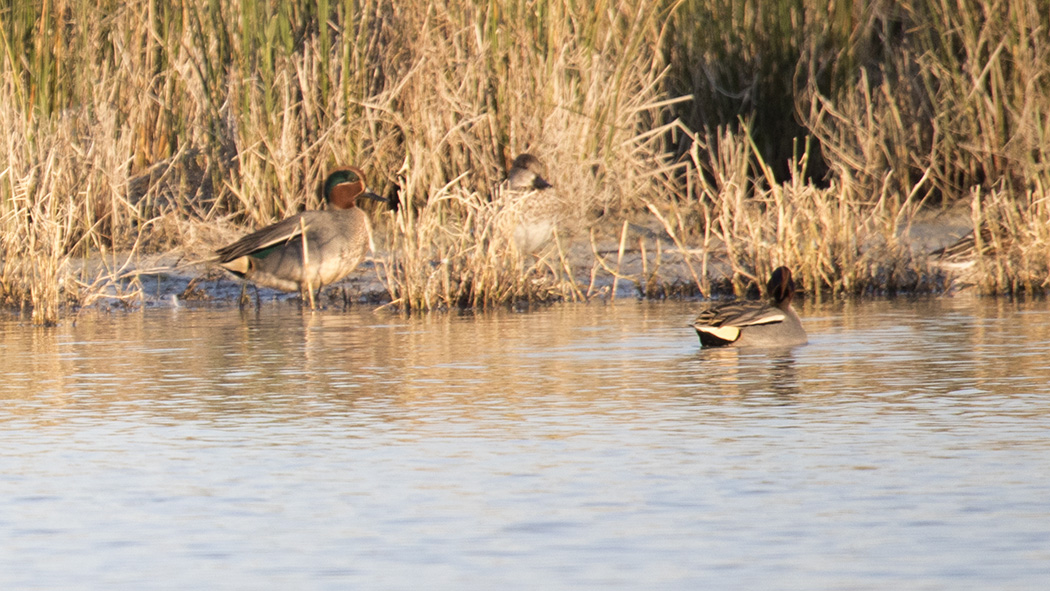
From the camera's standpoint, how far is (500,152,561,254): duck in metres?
11.1

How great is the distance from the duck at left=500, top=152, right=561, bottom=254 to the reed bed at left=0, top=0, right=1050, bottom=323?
0.21 m

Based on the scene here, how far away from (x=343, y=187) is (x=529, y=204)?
3.97 ft

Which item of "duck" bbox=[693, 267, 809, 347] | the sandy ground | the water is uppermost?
the sandy ground

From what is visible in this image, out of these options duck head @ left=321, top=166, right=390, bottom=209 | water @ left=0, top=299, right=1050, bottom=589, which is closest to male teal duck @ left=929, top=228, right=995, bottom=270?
water @ left=0, top=299, right=1050, bottom=589

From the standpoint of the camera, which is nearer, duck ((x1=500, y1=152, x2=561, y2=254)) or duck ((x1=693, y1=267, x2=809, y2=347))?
duck ((x1=693, y1=267, x2=809, y2=347))

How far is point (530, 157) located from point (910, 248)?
2561 mm

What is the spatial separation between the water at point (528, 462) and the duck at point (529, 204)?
8.16 feet

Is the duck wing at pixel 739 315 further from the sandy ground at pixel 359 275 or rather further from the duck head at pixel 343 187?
the duck head at pixel 343 187

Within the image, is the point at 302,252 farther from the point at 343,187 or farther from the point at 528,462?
the point at 528,462

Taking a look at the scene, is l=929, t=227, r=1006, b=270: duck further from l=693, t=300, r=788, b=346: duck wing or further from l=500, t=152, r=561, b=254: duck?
l=693, t=300, r=788, b=346: duck wing

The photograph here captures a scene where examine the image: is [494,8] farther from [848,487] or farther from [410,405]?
[848,487]

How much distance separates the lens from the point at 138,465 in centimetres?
522

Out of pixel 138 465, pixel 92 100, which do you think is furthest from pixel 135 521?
pixel 92 100

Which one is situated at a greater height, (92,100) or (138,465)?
(92,100)
